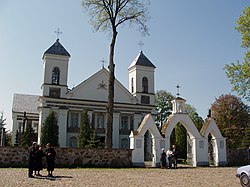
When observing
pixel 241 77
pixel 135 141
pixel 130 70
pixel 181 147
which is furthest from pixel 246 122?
pixel 135 141

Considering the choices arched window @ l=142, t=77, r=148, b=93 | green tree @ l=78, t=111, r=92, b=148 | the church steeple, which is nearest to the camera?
green tree @ l=78, t=111, r=92, b=148

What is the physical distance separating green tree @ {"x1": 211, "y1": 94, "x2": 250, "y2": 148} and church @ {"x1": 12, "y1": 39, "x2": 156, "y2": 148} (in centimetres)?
1113

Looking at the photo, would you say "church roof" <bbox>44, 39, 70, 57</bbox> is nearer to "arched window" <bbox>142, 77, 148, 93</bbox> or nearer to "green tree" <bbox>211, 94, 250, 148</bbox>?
"arched window" <bbox>142, 77, 148, 93</bbox>

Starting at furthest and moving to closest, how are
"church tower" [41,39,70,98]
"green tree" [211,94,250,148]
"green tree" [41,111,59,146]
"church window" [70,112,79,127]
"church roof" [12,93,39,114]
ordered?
1. "church roof" [12,93,39,114]
2. "green tree" [211,94,250,148]
3. "church window" [70,112,79,127]
4. "church tower" [41,39,70,98]
5. "green tree" [41,111,59,146]

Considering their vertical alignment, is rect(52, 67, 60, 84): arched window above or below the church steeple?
below

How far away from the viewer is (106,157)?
2072cm

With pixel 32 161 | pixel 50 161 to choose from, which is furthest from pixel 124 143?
pixel 32 161

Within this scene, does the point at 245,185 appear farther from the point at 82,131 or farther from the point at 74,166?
the point at 82,131

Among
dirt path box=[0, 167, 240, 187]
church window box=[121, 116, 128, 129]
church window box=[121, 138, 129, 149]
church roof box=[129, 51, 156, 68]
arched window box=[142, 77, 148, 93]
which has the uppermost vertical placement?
church roof box=[129, 51, 156, 68]

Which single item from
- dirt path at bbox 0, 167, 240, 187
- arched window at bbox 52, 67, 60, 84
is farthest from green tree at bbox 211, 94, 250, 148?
dirt path at bbox 0, 167, 240, 187

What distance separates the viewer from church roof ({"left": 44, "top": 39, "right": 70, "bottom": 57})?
37.5m

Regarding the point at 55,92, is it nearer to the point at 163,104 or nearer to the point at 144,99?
the point at 144,99

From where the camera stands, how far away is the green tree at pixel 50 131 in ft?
108

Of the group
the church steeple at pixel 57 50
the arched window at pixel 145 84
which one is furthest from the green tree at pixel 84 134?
the arched window at pixel 145 84
